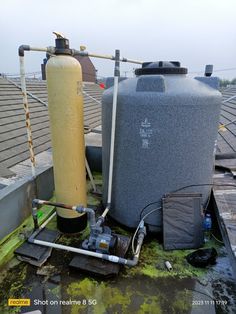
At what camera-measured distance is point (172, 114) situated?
7.41 feet

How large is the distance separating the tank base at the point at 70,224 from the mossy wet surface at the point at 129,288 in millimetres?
388

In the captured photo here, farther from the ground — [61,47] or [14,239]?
[61,47]

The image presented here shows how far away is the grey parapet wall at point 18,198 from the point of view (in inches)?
92.6

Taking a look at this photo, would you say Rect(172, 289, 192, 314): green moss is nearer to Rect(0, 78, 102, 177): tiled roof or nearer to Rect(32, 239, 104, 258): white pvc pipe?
Rect(32, 239, 104, 258): white pvc pipe

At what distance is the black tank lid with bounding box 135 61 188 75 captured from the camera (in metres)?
2.52

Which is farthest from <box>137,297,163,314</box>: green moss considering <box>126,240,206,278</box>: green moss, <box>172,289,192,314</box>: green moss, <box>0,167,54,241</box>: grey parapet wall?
<box>0,167,54,241</box>: grey parapet wall

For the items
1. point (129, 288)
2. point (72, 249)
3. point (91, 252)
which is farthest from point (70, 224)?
point (129, 288)

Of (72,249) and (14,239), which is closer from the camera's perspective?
(72,249)

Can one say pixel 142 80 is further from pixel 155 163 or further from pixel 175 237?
pixel 175 237

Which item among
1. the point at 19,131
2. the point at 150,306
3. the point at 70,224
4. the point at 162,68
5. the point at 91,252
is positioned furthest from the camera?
the point at 19,131

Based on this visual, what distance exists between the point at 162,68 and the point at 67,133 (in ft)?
4.04

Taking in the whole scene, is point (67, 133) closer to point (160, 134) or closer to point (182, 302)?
point (160, 134)

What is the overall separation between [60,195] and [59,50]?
150cm

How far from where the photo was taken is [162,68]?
2523 millimetres
